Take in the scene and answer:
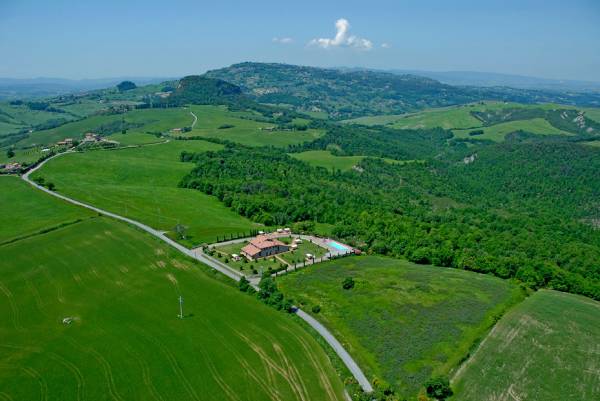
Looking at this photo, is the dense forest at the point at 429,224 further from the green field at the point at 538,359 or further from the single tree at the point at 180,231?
the single tree at the point at 180,231

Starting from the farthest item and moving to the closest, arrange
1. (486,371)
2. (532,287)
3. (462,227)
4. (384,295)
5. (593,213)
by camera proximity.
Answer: (593,213) → (462,227) → (532,287) → (384,295) → (486,371)

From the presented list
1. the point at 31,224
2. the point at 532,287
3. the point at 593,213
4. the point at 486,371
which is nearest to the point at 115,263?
the point at 31,224

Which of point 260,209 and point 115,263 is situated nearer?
point 115,263

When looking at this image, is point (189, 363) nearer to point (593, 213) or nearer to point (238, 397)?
point (238, 397)

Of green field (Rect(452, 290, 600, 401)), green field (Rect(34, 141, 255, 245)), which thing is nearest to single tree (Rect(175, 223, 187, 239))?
green field (Rect(34, 141, 255, 245))

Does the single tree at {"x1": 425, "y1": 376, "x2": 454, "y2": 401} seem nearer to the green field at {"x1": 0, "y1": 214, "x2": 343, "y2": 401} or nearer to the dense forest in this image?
the green field at {"x1": 0, "y1": 214, "x2": 343, "y2": 401}

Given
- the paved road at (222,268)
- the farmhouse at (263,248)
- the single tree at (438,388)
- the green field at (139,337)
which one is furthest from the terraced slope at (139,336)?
the farmhouse at (263,248)
